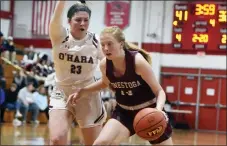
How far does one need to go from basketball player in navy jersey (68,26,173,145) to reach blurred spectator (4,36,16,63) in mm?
14441

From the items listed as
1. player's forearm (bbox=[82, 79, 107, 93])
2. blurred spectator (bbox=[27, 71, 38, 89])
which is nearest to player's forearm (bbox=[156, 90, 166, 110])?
player's forearm (bbox=[82, 79, 107, 93])

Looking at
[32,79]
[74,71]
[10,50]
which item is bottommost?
[32,79]

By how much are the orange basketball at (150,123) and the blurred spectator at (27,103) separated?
12.3 m

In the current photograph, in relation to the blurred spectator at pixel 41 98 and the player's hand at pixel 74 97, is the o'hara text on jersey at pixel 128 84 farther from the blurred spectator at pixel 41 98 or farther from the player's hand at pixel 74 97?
the blurred spectator at pixel 41 98

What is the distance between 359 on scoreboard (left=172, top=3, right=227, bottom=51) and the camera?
18.8m

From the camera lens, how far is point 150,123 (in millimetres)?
4977

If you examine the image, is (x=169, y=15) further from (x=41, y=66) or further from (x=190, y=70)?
(x=41, y=66)

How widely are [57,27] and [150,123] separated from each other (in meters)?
1.53

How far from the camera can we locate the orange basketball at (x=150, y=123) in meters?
4.96

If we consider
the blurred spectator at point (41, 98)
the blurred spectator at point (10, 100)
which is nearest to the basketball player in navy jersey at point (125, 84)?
the blurred spectator at point (10, 100)

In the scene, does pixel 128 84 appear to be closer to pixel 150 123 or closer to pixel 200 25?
pixel 150 123

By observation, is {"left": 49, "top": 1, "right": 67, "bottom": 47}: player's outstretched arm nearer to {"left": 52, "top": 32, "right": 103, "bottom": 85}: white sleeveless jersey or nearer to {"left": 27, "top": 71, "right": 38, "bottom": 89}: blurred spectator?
{"left": 52, "top": 32, "right": 103, "bottom": 85}: white sleeveless jersey

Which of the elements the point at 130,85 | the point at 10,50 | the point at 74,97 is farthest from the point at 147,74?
the point at 10,50

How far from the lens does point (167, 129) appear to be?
5348 millimetres
